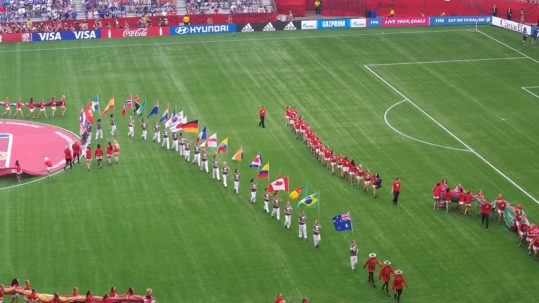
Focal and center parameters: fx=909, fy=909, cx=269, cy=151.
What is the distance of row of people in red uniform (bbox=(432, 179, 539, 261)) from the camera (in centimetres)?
4466

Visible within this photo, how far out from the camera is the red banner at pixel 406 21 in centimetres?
8781

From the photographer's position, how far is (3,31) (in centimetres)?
8156

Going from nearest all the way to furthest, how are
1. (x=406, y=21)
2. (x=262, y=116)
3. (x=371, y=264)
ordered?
1. (x=371, y=264)
2. (x=262, y=116)
3. (x=406, y=21)

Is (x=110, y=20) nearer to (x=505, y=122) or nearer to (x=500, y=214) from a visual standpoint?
(x=505, y=122)

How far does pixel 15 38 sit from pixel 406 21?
120ft

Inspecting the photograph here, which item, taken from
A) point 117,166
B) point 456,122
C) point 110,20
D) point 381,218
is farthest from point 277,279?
point 110,20

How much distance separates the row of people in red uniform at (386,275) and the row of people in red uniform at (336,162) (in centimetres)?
1015

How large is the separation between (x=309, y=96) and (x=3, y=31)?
101ft

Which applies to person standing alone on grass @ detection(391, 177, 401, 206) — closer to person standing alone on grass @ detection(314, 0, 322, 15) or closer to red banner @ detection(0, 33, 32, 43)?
red banner @ detection(0, 33, 32, 43)

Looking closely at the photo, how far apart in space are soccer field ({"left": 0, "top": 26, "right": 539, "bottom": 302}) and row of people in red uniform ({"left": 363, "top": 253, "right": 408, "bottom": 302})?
612 mm

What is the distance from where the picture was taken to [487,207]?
46969 mm

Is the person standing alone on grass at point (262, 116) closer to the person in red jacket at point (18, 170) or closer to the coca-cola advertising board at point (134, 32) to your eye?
the person in red jacket at point (18, 170)

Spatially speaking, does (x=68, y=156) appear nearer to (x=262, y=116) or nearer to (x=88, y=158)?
(x=88, y=158)

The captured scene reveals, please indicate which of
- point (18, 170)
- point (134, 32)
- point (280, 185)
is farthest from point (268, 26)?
point (280, 185)
